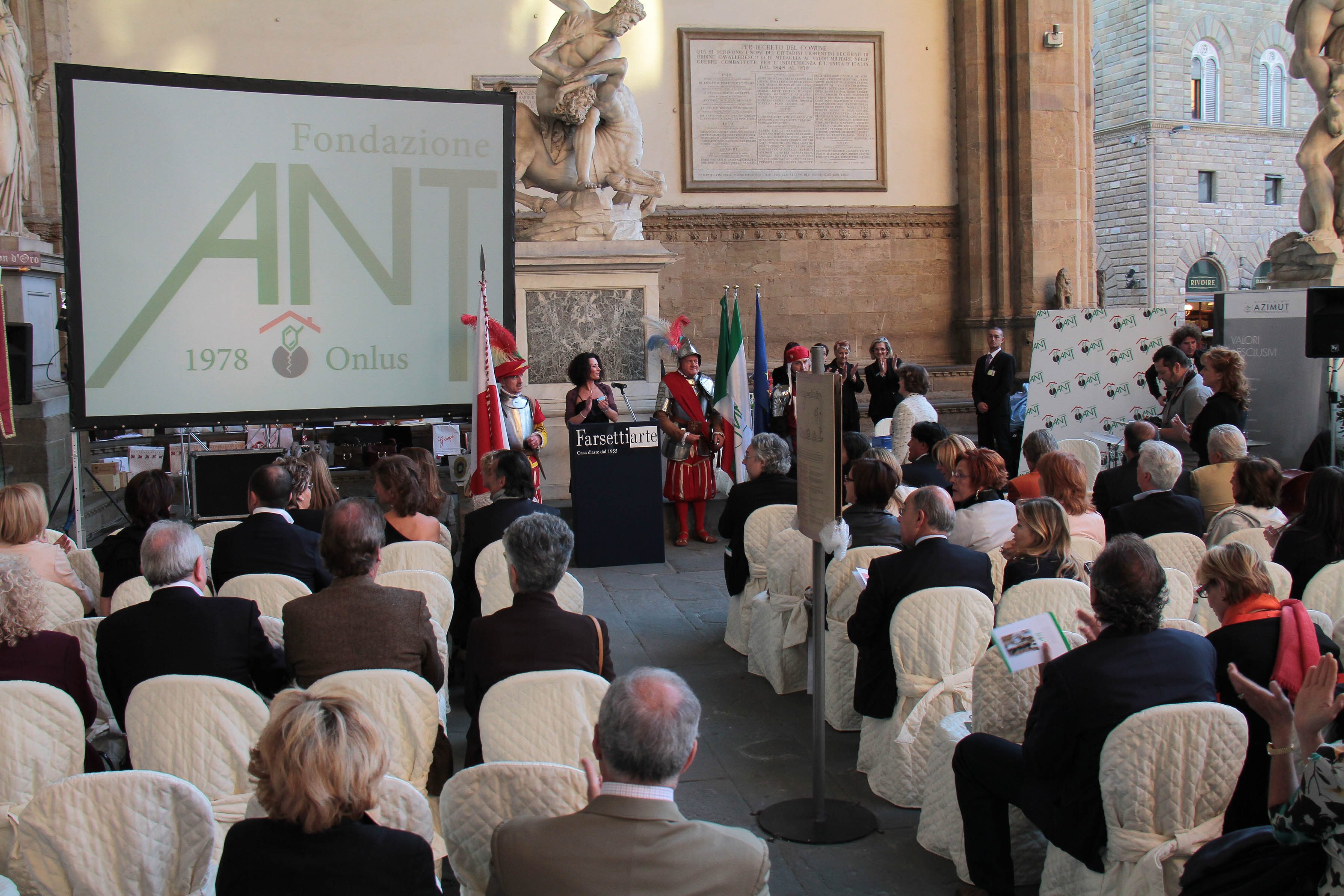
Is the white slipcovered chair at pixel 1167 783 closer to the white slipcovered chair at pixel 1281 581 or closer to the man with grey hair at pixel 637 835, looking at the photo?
the man with grey hair at pixel 637 835

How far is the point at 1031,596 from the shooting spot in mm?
3285

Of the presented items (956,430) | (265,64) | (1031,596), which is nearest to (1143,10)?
(956,430)

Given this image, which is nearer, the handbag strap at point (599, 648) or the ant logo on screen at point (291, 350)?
the handbag strap at point (599, 648)

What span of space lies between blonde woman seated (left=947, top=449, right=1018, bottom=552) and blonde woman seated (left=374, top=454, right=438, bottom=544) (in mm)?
2205

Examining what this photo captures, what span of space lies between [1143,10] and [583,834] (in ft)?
105

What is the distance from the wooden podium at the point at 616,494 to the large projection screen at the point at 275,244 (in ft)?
2.92

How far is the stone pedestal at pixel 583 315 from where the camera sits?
8008 millimetres

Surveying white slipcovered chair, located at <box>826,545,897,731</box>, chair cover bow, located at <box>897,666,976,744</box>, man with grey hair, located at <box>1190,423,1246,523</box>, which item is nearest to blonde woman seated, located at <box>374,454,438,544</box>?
white slipcovered chair, located at <box>826,545,897,731</box>

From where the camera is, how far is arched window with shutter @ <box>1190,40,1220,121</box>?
29.4m

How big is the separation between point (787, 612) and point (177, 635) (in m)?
2.44

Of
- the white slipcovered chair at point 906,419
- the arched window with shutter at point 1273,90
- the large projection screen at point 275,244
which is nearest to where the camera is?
the large projection screen at point 275,244

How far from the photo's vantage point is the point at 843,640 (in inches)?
164

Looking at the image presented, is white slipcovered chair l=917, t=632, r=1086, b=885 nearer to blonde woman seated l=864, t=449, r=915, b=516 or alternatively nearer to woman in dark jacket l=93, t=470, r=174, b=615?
blonde woman seated l=864, t=449, r=915, b=516

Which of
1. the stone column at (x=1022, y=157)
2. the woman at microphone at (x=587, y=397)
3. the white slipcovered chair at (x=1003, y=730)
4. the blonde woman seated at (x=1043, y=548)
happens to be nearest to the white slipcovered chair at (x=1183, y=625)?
the white slipcovered chair at (x=1003, y=730)
